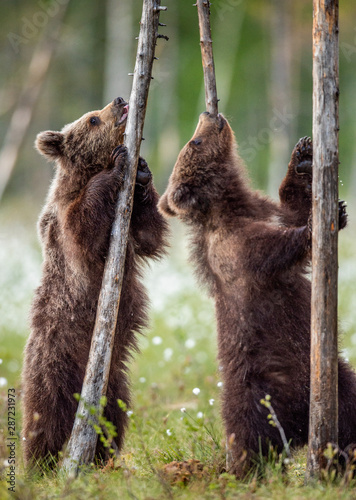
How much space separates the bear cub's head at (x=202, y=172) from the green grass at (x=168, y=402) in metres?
1.27

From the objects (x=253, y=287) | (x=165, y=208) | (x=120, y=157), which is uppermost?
(x=120, y=157)

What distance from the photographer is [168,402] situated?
8.36 m

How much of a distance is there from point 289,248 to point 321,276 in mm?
465

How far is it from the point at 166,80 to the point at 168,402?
18095mm

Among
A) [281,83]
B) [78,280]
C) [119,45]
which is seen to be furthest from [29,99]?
[78,280]

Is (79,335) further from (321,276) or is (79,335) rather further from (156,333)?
(156,333)

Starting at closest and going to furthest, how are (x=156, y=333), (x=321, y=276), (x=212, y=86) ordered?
1. (x=321, y=276)
2. (x=212, y=86)
3. (x=156, y=333)

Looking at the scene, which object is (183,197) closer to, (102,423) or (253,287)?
(253,287)

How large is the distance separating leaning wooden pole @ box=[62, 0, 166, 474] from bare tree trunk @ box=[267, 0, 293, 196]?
1166 cm

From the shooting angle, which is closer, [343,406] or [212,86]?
[343,406]

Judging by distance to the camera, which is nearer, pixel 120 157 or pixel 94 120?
pixel 120 157

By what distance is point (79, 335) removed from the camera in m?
6.22

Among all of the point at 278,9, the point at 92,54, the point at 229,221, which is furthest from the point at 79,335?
the point at 92,54

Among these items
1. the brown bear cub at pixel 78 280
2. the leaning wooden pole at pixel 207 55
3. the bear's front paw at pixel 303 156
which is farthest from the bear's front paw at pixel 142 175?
the bear's front paw at pixel 303 156
